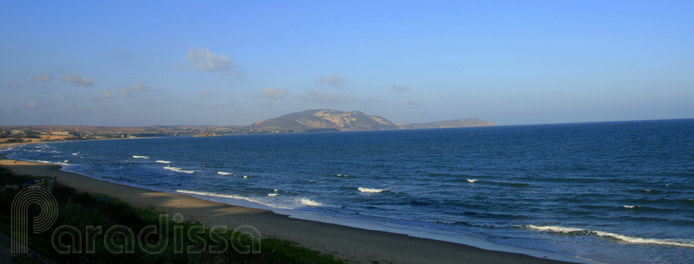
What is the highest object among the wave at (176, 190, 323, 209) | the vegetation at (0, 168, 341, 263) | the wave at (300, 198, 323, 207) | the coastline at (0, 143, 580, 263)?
the vegetation at (0, 168, 341, 263)

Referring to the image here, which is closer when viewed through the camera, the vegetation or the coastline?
the vegetation

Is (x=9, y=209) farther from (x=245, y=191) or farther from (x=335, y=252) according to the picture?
(x=245, y=191)

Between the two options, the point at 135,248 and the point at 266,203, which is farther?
the point at 266,203

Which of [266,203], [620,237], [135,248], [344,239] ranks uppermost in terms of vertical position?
[135,248]

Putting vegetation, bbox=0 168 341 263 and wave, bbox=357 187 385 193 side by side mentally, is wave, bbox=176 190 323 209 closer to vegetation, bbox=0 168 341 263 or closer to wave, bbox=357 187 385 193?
wave, bbox=357 187 385 193

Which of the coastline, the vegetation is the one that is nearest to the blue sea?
the coastline

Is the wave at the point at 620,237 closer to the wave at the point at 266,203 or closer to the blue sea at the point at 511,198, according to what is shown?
the blue sea at the point at 511,198

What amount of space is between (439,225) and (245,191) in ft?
61.3

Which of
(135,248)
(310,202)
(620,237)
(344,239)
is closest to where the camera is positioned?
(135,248)

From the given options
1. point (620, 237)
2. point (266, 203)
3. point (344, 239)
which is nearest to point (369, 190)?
point (266, 203)

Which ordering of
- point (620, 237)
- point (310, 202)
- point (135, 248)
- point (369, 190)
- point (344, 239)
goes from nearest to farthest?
1. point (135, 248)
2. point (620, 237)
3. point (344, 239)
4. point (310, 202)
5. point (369, 190)

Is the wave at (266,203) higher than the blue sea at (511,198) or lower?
lower

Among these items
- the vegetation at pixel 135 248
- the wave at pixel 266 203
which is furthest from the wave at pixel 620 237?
the wave at pixel 266 203

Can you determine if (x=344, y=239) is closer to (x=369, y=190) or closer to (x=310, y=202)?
(x=310, y=202)
